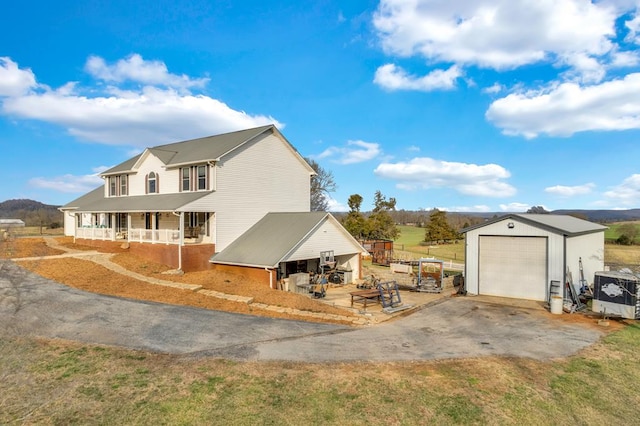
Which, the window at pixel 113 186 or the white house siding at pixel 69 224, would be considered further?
the white house siding at pixel 69 224

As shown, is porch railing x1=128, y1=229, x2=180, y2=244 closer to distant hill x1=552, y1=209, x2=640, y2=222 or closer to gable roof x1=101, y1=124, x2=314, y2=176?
gable roof x1=101, y1=124, x2=314, y2=176

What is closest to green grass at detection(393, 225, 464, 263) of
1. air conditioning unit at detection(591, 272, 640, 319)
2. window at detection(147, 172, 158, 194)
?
air conditioning unit at detection(591, 272, 640, 319)

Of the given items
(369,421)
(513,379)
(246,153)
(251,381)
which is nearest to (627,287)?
(513,379)

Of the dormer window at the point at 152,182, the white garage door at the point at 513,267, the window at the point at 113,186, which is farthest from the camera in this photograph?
the window at the point at 113,186

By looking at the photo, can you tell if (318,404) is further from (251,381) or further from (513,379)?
(513,379)

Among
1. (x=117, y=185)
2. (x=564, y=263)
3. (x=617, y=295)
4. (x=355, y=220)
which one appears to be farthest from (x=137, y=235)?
(x=355, y=220)

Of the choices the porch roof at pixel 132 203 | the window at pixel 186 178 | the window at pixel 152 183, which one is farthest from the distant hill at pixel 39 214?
the window at pixel 186 178

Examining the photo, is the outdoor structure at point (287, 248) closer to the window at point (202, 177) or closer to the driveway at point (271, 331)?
the window at point (202, 177)
